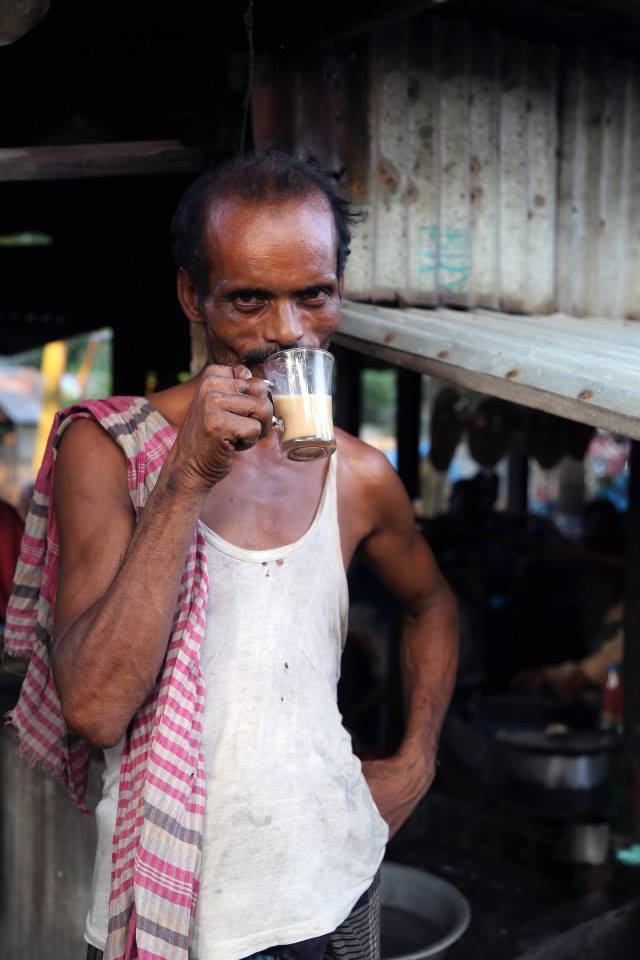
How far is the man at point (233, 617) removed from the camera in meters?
1.66

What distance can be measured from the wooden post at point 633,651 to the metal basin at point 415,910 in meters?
1.21

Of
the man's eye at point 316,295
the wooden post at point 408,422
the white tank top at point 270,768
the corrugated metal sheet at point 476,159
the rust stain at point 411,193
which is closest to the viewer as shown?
the white tank top at point 270,768

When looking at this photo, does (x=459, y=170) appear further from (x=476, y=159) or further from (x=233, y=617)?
(x=233, y=617)

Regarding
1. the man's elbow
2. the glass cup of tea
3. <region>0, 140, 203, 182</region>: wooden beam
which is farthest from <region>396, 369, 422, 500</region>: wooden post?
the man's elbow

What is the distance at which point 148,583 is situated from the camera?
1.65 metres

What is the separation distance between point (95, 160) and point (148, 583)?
54.9 inches

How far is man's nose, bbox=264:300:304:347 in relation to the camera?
1872mm

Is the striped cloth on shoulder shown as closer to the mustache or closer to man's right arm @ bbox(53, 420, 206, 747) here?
man's right arm @ bbox(53, 420, 206, 747)

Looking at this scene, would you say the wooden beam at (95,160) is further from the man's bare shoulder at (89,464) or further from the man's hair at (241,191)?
the man's bare shoulder at (89,464)

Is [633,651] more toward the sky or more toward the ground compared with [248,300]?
more toward the ground

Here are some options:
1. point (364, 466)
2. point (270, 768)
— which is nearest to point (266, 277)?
point (364, 466)

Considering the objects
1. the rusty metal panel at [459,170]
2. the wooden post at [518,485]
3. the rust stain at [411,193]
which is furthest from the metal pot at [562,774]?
the wooden post at [518,485]

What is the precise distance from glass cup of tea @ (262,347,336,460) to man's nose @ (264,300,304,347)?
5.2 inches

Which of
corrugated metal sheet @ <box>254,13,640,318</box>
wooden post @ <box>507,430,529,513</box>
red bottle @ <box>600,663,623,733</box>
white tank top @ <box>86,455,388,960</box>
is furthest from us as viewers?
wooden post @ <box>507,430,529,513</box>
